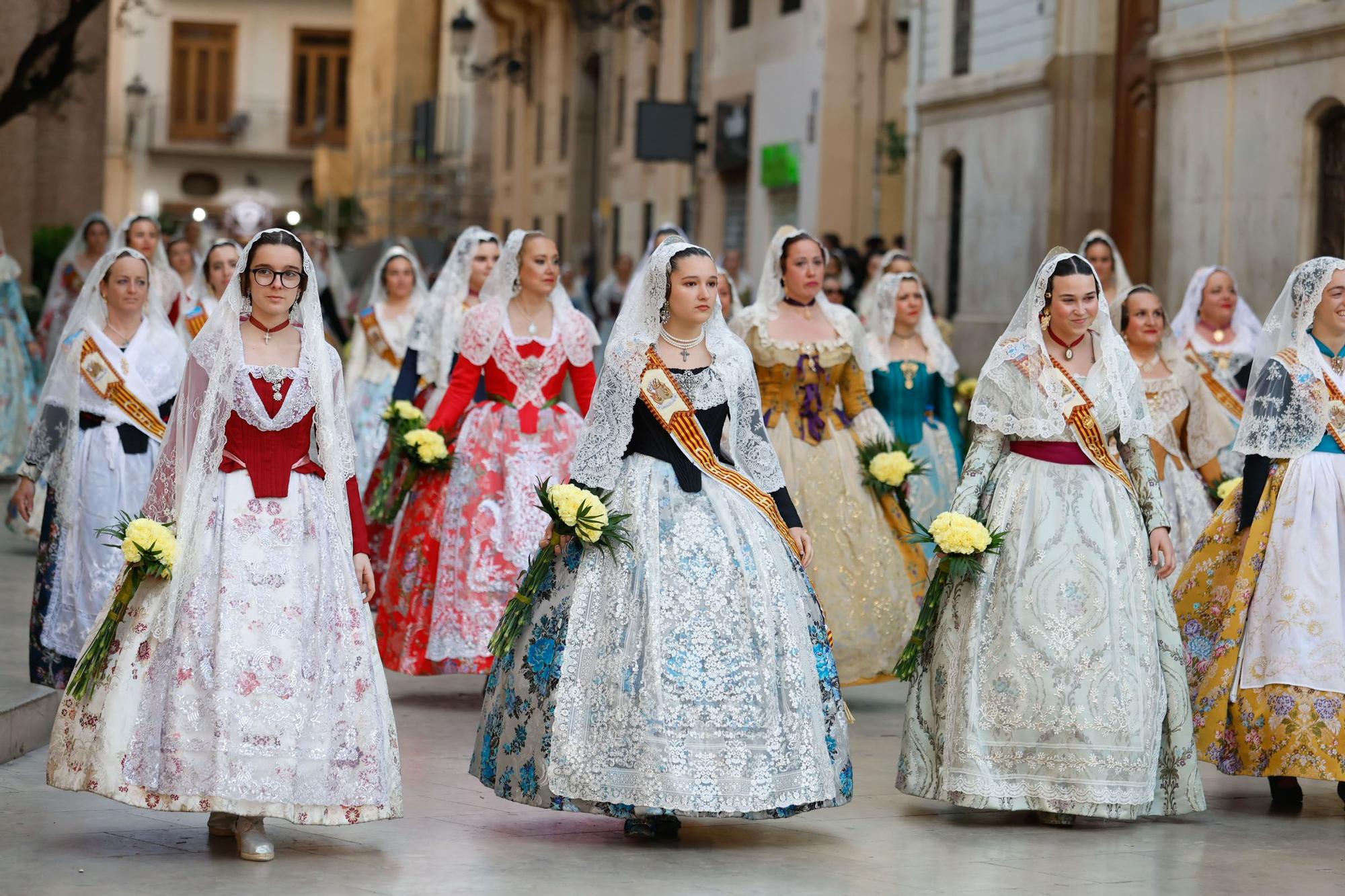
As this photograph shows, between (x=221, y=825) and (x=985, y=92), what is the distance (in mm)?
16641

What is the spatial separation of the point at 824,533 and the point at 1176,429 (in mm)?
2095

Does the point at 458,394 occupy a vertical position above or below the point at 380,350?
below

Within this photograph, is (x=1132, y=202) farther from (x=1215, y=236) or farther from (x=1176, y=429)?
(x=1176, y=429)

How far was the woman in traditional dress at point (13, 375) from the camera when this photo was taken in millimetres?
17578

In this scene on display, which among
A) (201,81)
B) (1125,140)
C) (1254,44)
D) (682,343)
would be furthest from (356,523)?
(201,81)

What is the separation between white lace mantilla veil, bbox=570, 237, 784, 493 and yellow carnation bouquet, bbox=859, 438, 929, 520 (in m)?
2.67

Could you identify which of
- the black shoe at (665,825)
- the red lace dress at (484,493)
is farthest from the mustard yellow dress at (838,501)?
the black shoe at (665,825)

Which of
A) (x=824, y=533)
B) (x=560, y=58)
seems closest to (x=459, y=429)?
(x=824, y=533)

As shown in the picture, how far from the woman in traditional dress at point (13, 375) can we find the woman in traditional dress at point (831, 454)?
8995 mm

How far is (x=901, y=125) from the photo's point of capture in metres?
28.1

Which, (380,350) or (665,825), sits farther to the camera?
(380,350)

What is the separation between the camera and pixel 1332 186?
16.5 metres

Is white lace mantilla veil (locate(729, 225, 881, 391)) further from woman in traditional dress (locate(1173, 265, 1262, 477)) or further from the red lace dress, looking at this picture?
woman in traditional dress (locate(1173, 265, 1262, 477))

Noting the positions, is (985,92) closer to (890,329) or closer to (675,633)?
(890,329)
